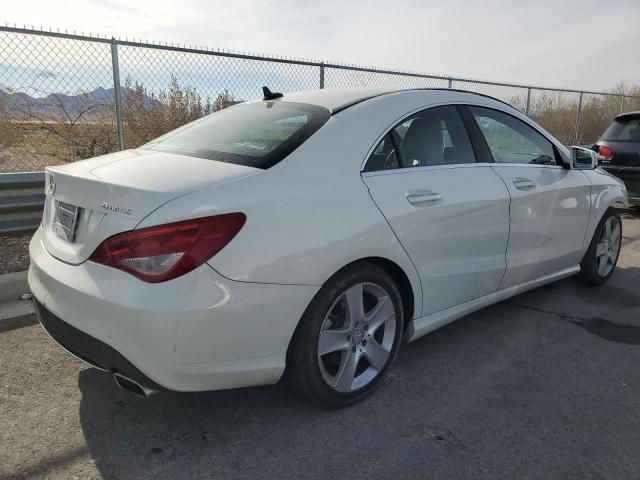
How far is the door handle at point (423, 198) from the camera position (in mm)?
2812

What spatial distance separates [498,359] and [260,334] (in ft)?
5.87

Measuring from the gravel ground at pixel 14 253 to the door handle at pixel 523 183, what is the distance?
391 cm

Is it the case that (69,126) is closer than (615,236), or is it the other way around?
(615,236)

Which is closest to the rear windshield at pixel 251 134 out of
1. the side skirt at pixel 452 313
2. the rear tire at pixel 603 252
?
the side skirt at pixel 452 313

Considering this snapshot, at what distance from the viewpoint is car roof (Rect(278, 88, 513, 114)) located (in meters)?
2.93

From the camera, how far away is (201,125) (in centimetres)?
331

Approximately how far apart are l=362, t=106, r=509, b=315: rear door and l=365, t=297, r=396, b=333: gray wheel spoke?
271 millimetres

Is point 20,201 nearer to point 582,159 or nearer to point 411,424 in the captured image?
point 411,424

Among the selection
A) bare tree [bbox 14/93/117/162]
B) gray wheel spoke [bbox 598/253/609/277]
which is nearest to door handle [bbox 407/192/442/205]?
gray wheel spoke [bbox 598/253/609/277]

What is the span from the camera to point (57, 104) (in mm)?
5785

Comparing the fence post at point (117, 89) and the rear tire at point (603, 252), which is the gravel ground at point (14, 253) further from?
the rear tire at point (603, 252)

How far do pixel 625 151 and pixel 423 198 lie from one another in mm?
6279

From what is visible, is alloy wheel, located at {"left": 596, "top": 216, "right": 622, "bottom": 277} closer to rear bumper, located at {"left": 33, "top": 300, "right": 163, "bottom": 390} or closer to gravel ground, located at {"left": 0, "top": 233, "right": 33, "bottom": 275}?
rear bumper, located at {"left": 33, "top": 300, "right": 163, "bottom": 390}

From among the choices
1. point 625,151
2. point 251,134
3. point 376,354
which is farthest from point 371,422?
point 625,151
